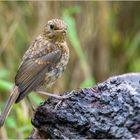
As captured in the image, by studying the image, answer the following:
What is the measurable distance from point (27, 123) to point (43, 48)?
102cm

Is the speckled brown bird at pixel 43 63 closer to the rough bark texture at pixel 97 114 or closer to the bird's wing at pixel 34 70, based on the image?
the bird's wing at pixel 34 70

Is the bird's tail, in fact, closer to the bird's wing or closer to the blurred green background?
the bird's wing

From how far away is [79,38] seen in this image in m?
8.20

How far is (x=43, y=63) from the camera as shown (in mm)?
5234

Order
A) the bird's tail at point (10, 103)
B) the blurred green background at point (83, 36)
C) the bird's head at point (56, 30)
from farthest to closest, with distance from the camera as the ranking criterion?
the blurred green background at point (83, 36)
the bird's head at point (56, 30)
the bird's tail at point (10, 103)

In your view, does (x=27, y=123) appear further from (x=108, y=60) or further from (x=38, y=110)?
(x=108, y=60)

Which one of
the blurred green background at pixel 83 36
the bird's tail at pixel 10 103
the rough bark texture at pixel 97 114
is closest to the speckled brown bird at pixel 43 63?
the bird's tail at pixel 10 103

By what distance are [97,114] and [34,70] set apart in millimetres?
1315

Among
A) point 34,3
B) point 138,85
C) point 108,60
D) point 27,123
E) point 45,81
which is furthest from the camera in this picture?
point 108,60

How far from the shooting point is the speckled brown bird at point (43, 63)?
4.91 m

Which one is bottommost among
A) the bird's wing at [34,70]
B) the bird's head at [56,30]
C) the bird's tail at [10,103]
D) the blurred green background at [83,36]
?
the blurred green background at [83,36]

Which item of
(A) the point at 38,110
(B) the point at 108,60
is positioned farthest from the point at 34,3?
(A) the point at 38,110

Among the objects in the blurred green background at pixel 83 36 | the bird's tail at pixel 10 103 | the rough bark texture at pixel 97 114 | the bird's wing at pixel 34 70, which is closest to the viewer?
the rough bark texture at pixel 97 114

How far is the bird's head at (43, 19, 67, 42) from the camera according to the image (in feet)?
17.5
